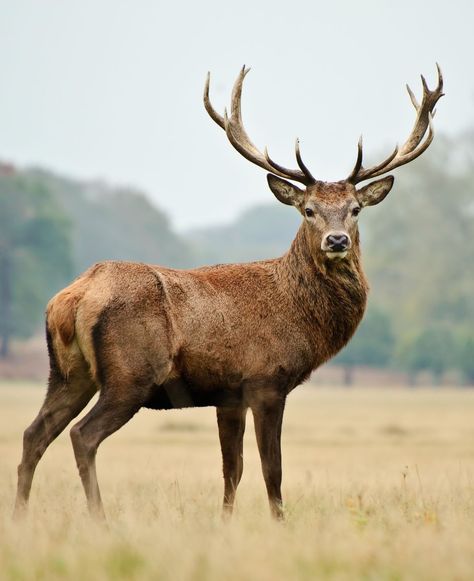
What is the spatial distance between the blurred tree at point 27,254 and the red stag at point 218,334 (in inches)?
2076

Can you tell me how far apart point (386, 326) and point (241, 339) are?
53557mm

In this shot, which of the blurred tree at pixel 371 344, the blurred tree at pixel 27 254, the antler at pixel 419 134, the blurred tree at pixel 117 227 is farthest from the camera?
the blurred tree at pixel 117 227

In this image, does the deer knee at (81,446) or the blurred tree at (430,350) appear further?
the blurred tree at (430,350)

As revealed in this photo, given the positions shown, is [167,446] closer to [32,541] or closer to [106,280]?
[106,280]

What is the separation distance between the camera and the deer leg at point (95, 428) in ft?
25.4

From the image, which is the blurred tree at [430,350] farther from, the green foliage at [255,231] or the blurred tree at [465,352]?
the green foliage at [255,231]

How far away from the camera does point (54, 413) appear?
8.26 meters

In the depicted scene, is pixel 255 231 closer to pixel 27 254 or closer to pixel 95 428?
pixel 27 254

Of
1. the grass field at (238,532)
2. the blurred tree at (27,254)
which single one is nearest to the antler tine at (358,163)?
the grass field at (238,532)

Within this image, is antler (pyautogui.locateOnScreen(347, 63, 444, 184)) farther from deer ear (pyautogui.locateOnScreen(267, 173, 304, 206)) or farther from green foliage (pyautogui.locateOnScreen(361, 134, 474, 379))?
green foliage (pyautogui.locateOnScreen(361, 134, 474, 379))

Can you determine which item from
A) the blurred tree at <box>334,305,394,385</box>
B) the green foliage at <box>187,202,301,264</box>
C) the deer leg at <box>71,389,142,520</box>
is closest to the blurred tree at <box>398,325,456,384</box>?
the blurred tree at <box>334,305,394,385</box>

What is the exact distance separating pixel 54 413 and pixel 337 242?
2387 mm

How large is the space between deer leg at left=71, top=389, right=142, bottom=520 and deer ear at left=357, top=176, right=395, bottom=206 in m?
2.58

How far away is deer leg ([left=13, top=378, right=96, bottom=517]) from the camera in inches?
319
